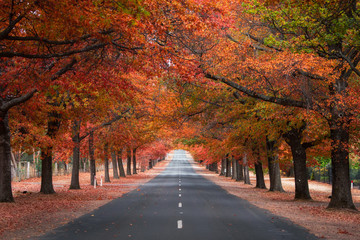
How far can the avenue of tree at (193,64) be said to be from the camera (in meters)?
11.6

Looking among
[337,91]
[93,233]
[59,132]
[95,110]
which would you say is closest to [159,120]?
[95,110]

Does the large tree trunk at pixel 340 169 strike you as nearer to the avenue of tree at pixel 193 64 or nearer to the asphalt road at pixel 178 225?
the avenue of tree at pixel 193 64

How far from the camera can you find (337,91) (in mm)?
17359

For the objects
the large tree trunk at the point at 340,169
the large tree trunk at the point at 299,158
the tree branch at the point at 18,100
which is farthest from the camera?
the large tree trunk at the point at 299,158

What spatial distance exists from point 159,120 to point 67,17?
1630cm

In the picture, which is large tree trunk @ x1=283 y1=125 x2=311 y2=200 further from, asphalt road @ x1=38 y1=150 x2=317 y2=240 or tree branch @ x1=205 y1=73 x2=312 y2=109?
asphalt road @ x1=38 y1=150 x2=317 y2=240

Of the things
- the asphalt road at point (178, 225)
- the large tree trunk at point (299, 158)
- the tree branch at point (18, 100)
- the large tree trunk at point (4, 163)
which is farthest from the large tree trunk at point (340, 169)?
the large tree trunk at point (4, 163)

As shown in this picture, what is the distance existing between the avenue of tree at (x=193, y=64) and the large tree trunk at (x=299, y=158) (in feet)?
0.20

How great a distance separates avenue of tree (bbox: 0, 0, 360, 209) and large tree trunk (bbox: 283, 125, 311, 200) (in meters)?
0.06

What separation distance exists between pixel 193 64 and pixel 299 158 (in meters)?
12.8

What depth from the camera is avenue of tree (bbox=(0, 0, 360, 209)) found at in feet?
38.2

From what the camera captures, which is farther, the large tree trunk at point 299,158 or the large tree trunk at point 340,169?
the large tree trunk at point 299,158

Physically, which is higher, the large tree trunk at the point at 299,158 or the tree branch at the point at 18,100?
the tree branch at the point at 18,100

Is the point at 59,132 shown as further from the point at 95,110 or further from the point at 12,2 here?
the point at 12,2
